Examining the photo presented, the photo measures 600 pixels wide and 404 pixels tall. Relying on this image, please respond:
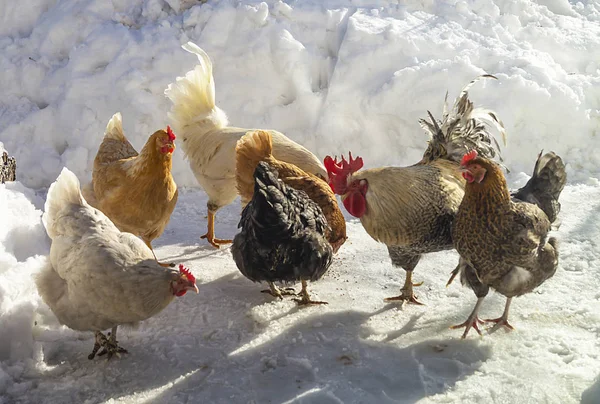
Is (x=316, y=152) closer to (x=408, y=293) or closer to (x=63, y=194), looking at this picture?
(x=408, y=293)

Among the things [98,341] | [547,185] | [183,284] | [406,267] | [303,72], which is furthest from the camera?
[303,72]

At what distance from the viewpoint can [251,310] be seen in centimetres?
362

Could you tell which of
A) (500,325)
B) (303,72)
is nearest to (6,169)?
(303,72)

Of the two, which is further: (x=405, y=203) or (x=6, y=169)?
(x=6, y=169)

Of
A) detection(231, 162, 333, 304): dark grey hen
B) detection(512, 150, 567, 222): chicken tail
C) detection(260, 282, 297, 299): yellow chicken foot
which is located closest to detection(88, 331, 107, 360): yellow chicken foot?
detection(231, 162, 333, 304): dark grey hen

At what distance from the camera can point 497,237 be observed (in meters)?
2.95

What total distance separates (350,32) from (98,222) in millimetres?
4474

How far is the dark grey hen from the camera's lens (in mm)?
3066

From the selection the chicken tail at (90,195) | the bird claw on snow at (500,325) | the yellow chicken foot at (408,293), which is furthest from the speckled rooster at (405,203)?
the chicken tail at (90,195)

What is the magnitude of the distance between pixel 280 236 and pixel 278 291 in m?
0.88

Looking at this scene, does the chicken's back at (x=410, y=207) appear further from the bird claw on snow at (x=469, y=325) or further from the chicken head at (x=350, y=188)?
the bird claw on snow at (x=469, y=325)

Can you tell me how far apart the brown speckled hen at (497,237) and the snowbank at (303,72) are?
9.14 ft

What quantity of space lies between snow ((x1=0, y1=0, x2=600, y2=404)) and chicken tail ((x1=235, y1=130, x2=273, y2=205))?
0.91 metres

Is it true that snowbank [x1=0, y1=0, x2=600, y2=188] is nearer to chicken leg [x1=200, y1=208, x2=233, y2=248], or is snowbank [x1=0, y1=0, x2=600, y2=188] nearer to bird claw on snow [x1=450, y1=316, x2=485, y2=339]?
chicken leg [x1=200, y1=208, x2=233, y2=248]
